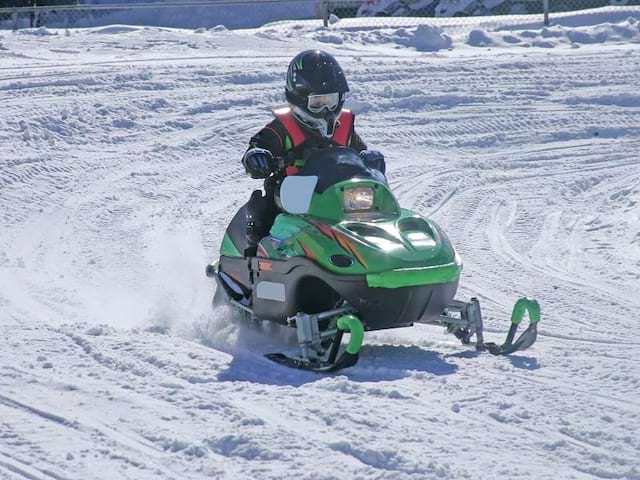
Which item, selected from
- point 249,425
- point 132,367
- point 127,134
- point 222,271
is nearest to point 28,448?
point 249,425

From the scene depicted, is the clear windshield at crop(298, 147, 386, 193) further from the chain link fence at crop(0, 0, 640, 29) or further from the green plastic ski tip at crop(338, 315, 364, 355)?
the chain link fence at crop(0, 0, 640, 29)

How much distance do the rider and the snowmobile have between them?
0.46 ft

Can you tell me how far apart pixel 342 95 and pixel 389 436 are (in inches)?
124

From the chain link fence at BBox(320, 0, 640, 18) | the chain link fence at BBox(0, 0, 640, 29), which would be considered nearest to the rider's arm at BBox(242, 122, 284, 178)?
the chain link fence at BBox(0, 0, 640, 29)

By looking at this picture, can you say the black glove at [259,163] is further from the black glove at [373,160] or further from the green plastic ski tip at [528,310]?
the green plastic ski tip at [528,310]

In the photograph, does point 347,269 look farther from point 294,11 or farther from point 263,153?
point 294,11

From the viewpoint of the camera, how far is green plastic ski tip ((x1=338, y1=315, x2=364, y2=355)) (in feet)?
23.0

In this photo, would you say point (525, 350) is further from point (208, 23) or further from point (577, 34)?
point (208, 23)

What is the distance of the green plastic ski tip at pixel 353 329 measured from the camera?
6996 mm

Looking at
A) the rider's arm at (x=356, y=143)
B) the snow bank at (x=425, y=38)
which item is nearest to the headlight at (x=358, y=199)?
the rider's arm at (x=356, y=143)

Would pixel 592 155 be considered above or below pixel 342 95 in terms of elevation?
below

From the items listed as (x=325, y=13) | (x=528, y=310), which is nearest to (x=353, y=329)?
(x=528, y=310)

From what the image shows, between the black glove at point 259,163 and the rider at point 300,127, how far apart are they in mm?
216

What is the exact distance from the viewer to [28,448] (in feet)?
18.2
